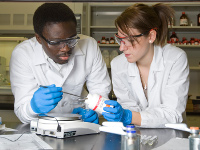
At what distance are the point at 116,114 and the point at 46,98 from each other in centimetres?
37

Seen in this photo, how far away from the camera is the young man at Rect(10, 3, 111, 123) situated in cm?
161

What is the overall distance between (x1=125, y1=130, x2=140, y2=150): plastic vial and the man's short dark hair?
0.91m

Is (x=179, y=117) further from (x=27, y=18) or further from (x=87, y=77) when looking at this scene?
(x=27, y=18)

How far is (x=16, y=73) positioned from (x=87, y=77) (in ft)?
1.62

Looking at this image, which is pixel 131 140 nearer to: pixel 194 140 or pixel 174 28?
pixel 194 140

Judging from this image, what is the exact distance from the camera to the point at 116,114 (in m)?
1.54

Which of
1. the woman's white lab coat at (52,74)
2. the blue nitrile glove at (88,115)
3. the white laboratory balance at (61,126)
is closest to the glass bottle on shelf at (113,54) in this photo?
the woman's white lab coat at (52,74)

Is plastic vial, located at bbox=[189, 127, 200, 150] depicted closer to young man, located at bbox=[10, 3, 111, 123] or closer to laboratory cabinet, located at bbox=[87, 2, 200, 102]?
young man, located at bbox=[10, 3, 111, 123]

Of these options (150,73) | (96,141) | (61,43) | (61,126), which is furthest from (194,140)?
(150,73)

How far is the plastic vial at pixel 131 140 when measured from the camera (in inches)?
36.2

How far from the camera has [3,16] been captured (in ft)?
→ 14.3

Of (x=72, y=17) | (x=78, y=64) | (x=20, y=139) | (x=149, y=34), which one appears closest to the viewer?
(x=20, y=139)

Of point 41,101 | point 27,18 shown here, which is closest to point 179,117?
point 41,101

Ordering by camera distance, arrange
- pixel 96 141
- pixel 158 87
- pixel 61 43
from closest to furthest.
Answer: pixel 96 141 → pixel 61 43 → pixel 158 87
